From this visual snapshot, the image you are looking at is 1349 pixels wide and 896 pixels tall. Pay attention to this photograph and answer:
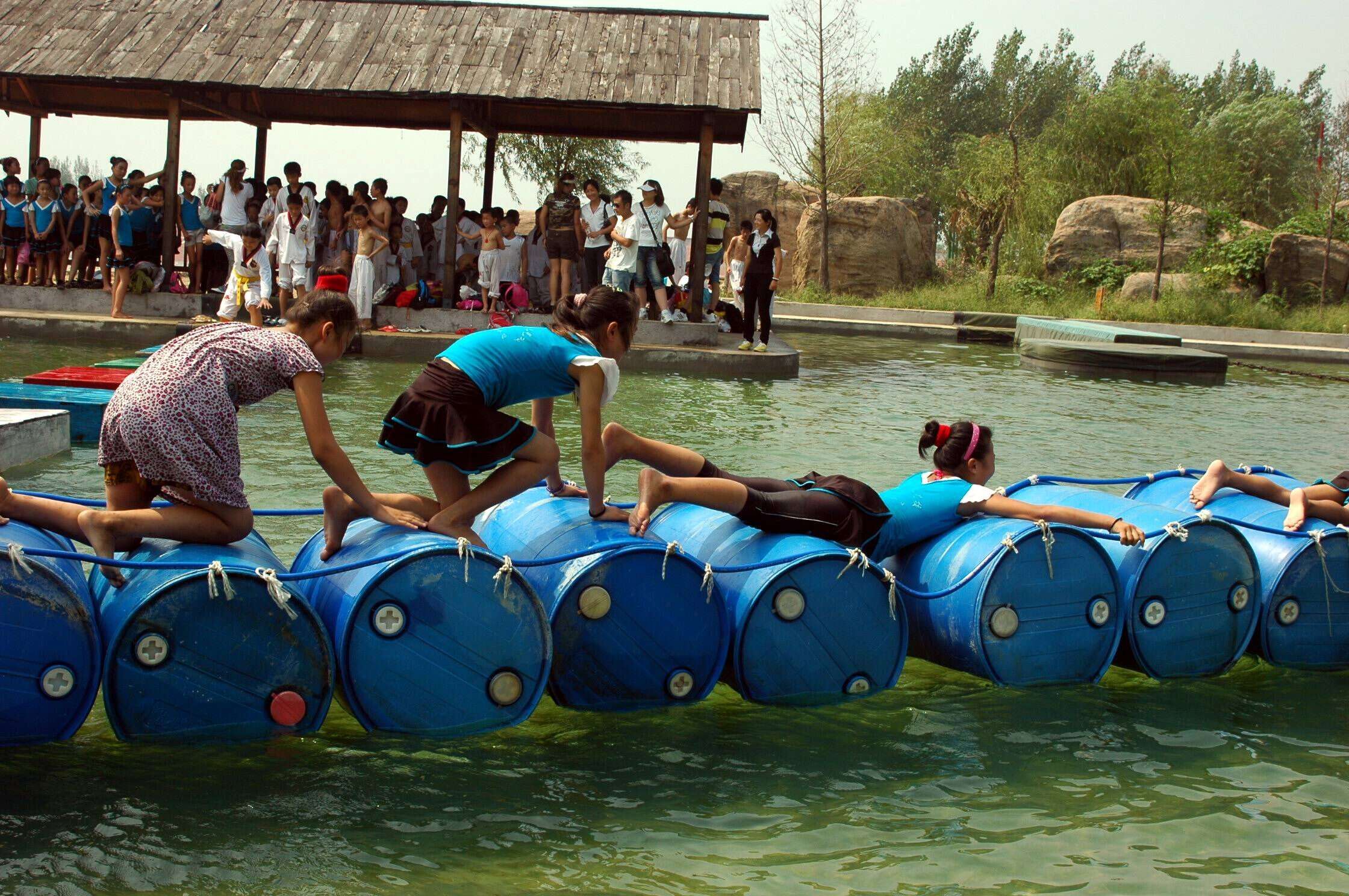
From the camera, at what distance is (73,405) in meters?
9.76

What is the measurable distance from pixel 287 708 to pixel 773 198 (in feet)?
110

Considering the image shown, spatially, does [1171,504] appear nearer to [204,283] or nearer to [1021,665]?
[1021,665]

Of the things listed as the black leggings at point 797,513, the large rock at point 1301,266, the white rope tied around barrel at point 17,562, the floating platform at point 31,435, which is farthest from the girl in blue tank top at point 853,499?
the large rock at point 1301,266

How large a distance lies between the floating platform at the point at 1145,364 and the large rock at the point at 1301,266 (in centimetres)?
1160

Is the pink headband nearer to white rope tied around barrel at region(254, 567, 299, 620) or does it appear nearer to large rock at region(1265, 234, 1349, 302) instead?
white rope tied around barrel at region(254, 567, 299, 620)

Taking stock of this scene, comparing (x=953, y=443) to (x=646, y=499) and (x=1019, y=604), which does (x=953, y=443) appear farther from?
(x=646, y=499)

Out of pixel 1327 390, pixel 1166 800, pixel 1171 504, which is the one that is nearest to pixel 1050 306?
pixel 1327 390

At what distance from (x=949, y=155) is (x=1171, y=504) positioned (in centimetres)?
6663

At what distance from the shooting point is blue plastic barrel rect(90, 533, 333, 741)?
425 centimetres

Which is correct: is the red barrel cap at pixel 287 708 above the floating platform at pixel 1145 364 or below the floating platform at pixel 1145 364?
below

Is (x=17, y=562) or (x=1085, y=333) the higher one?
(x=1085, y=333)

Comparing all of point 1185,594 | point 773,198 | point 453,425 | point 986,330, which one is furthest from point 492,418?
point 773,198

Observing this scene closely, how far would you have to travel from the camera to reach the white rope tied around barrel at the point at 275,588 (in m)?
4.33

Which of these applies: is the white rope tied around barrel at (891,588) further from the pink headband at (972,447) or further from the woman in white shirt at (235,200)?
the woman in white shirt at (235,200)
